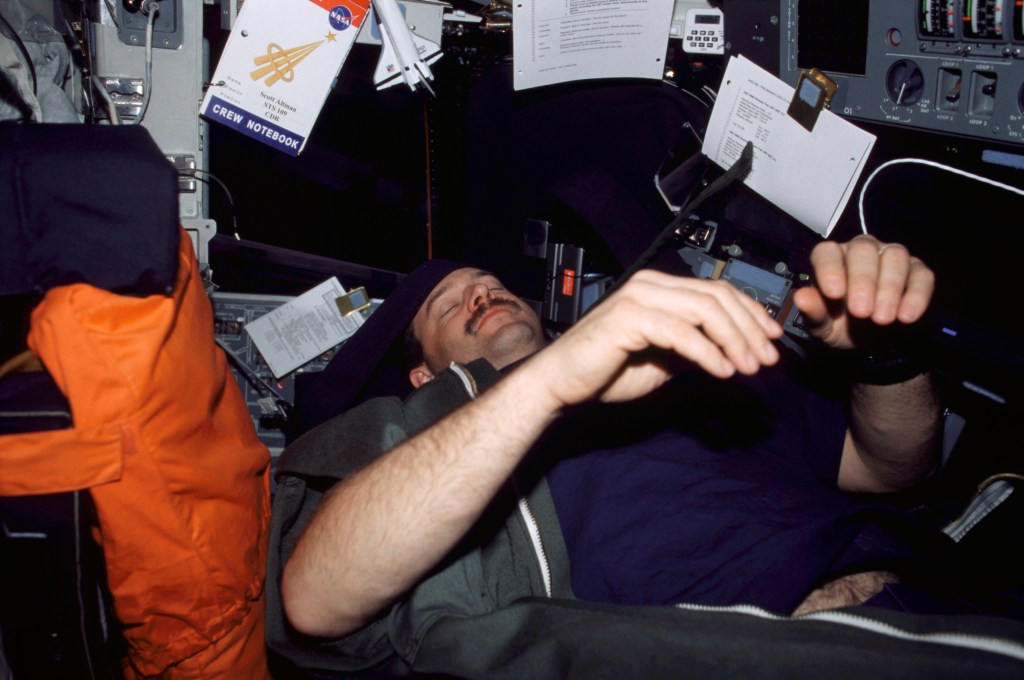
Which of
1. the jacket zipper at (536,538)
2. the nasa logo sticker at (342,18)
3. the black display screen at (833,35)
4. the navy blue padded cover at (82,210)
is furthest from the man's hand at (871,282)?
the nasa logo sticker at (342,18)

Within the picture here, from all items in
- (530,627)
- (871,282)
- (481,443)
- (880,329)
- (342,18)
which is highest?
(342,18)

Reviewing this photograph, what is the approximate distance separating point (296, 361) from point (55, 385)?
2.87 ft

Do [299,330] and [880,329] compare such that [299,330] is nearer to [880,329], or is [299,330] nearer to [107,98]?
[107,98]

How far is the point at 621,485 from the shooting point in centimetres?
135

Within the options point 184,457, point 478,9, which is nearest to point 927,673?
point 184,457

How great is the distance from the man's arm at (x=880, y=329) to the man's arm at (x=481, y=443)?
0.13 metres

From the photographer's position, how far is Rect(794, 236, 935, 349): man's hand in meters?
0.91

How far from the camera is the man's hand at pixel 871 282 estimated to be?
91 cm

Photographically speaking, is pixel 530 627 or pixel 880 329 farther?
pixel 880 329

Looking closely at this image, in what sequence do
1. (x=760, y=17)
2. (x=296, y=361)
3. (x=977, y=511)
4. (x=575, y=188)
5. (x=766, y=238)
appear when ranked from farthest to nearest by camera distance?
(x=296, y=361) < (x=575, y=188) < (x=766, y=238) < (x=760, y=17) < (x=977, y=511)

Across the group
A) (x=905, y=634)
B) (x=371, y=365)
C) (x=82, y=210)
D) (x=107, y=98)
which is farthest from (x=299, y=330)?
(x=905, y=634)

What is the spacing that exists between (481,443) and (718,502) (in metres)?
0.59

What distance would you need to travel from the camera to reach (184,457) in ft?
3.51

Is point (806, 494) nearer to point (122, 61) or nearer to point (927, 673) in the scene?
point (927, 673)
